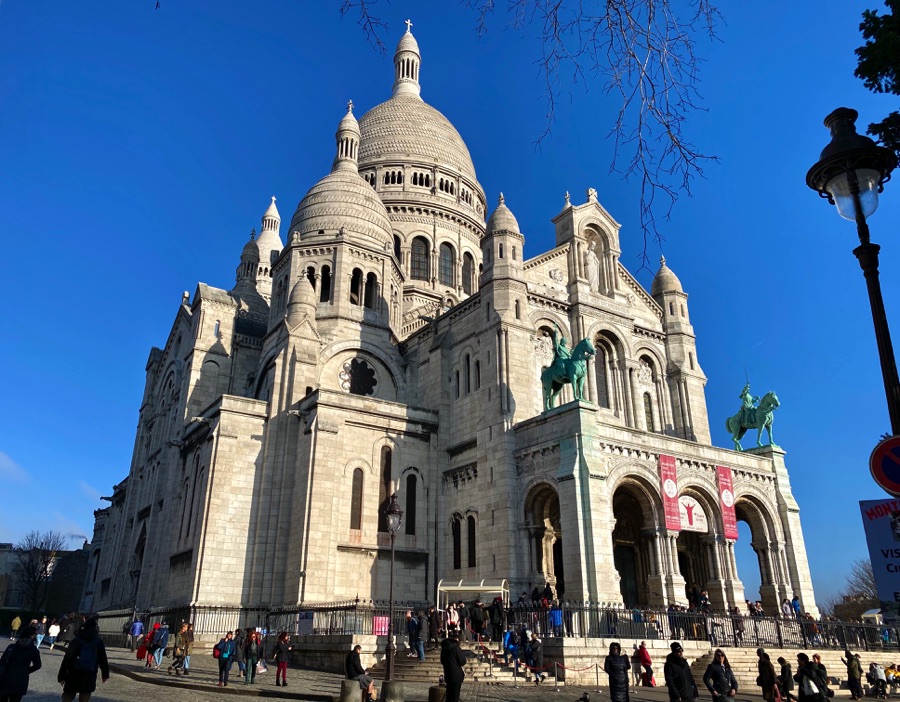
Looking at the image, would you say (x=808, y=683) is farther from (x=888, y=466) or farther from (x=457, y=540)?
(x=457, y=540)

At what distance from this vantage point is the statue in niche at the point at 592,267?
37.5 metres

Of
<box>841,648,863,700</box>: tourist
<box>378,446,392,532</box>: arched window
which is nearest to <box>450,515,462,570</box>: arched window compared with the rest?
<box>378,446,392,532</box>: arched window

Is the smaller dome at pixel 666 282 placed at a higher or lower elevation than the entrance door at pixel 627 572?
higher

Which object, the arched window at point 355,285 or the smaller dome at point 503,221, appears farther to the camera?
the arched window at point 355,285

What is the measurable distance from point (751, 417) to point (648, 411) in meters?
5.14

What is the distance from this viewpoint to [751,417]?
3450cm

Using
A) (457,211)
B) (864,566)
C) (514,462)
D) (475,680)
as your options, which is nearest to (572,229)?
(514,462)

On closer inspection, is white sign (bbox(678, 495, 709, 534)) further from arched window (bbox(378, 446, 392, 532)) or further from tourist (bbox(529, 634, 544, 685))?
arched window (bbox(378, 446, 392, 532))

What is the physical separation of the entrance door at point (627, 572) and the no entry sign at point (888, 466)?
26.7 m

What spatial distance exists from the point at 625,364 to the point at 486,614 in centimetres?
1537

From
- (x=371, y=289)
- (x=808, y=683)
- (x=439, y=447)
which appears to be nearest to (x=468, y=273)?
(x=371, y=289)

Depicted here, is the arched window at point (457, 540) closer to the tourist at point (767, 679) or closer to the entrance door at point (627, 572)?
the entrance door at point (627, 572)

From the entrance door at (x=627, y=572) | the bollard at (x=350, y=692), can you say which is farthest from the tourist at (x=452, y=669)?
the entrance door at (x=627, y=572)

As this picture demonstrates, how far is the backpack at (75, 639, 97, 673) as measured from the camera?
982cm
